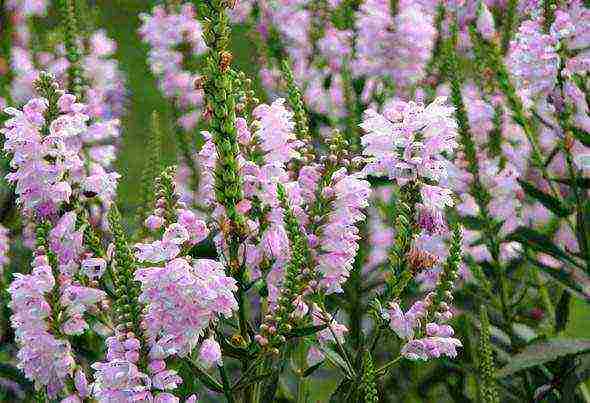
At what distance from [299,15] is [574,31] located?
1.32 metres

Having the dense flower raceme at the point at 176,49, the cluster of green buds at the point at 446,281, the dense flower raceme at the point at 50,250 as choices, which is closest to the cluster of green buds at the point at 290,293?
the cluster of green buds at the point at 446,281

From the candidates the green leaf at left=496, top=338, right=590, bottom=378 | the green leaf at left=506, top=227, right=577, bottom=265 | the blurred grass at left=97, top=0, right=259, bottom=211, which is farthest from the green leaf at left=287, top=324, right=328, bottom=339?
the blurred grass at left=97, top=0, right=259, bottom=211

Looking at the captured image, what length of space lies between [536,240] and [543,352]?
335 millimetres

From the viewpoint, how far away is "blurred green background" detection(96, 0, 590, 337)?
7.59m

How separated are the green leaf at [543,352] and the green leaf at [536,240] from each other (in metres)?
0.25

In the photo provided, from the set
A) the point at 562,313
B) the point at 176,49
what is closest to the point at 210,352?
the point at 562,313

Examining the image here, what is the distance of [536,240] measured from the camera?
2.63 m

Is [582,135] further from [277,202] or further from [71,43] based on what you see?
[71,43]

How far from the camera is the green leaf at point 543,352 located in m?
2.36

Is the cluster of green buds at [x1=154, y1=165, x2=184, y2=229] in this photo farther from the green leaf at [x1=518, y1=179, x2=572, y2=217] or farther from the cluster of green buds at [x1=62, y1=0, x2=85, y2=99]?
the green leaf at [x1=518, y1=179, x2=572, y2=217]

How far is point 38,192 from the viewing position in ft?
5.94

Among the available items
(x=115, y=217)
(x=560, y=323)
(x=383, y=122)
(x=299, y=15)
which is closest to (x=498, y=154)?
(x=560, y=323)

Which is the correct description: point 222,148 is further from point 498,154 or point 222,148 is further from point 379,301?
point 498,154

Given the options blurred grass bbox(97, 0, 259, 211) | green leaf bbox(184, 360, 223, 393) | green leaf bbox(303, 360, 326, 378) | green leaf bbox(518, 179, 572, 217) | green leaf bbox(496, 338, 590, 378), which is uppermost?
green leaf bbox(184, 360, 223, 393)
